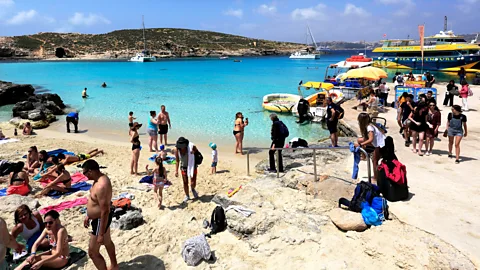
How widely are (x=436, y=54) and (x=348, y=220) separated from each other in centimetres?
4574

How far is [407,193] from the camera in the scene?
5816 millimetres

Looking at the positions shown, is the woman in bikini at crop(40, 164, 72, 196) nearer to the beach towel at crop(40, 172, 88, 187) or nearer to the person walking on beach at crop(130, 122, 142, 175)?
the beach towel at crop(40, 172, 88, 187)

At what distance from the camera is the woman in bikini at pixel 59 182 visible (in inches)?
305

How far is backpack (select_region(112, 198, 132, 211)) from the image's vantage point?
684 centimetres

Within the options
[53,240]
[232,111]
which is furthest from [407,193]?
[232,111]

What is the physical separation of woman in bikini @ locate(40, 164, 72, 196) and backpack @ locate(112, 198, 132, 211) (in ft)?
5.63

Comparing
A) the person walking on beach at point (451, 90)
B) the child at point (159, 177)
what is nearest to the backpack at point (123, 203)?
the child at point (159, 177)

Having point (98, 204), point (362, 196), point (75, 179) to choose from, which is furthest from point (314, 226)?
point (75, 179)

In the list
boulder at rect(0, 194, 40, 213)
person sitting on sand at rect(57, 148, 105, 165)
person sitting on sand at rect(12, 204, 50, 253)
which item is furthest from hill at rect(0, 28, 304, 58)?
person sitting on sand at rect(12, 204, 50, 253)

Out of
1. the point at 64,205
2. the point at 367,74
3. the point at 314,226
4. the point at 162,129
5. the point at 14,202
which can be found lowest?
the point at 64,205

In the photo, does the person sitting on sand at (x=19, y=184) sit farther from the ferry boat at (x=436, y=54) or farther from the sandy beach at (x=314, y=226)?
the ferry boat at (x=436, y=54)

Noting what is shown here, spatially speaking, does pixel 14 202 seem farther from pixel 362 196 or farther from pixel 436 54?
pixel 436 54

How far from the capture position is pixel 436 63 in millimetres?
41844

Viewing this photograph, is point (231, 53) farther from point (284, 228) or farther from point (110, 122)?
point (284, 228)
